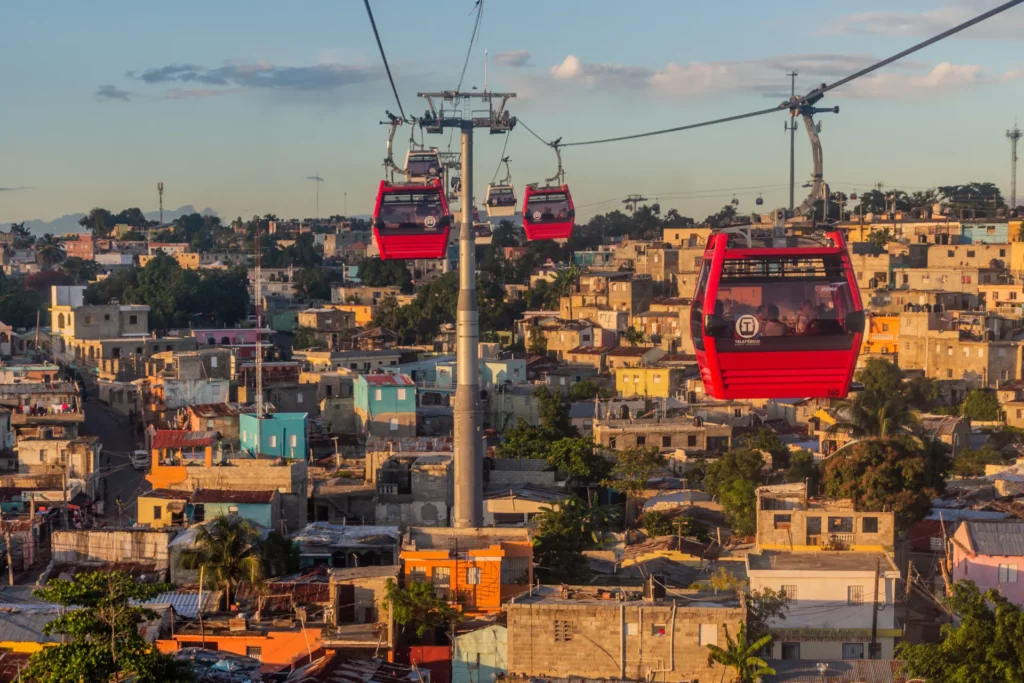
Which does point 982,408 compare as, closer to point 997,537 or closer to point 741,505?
point 741,505

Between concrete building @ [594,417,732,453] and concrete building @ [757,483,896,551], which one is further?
concrete building @ [594,417,732,453]

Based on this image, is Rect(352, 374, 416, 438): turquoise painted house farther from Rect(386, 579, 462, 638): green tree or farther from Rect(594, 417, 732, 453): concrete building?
Rect(386, 579, 462, 638): green tree

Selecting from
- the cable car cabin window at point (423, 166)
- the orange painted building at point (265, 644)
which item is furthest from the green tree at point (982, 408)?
the orange painted building at point (265, 644)

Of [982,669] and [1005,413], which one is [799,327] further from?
[1005,413]

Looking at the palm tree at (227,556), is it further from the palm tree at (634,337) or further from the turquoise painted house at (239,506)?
the palm tree at (634,337)

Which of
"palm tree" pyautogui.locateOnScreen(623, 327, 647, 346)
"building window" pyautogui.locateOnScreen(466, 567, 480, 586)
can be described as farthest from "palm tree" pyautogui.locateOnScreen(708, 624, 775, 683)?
"palm tree" pyautogui.locateOnScreen(623, 327, 647, 346)

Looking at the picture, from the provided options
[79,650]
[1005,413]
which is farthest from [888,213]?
[79,650]

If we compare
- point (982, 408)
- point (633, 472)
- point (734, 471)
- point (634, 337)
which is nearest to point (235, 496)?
point (734, 471)
